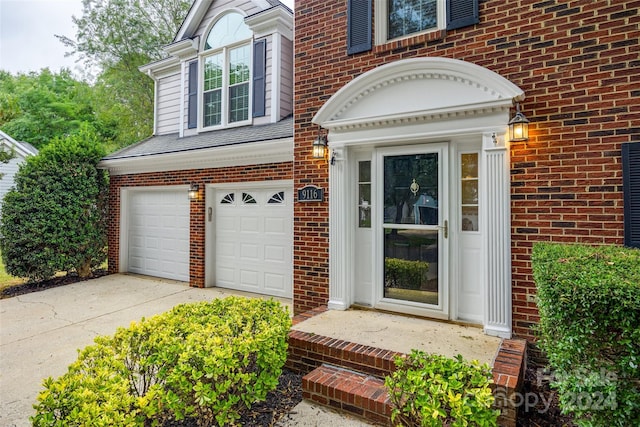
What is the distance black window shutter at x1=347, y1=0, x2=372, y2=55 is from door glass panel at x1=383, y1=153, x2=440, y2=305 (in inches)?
58.1

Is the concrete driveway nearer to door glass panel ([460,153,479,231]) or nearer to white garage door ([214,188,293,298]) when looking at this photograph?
white garage door ([214,188,293,298])

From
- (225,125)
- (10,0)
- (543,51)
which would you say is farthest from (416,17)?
(10,0)

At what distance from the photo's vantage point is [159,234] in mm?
8023

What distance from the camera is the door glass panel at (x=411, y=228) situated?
4.02m

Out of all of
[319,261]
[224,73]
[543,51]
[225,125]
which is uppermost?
[224,73]

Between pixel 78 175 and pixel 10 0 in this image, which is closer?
pixel 78 175

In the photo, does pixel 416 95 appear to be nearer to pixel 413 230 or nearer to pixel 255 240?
pixel 413 230

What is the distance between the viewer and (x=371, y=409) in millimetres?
2715

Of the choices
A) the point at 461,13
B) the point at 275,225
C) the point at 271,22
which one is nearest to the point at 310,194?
the point at 275,225

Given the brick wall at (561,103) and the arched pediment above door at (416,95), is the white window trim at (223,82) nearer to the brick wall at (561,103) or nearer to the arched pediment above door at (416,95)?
the arched pediment above door at (416,95)

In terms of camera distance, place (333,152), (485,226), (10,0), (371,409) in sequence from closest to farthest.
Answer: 1. (371,409)
2. (485,226)
3. (333,152)
4. (10,0)

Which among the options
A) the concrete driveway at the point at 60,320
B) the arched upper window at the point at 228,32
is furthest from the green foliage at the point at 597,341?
the arched upper window at the point at 228,32

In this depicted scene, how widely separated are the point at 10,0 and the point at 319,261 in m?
15.7

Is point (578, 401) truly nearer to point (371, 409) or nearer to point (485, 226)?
point (371, 409)
